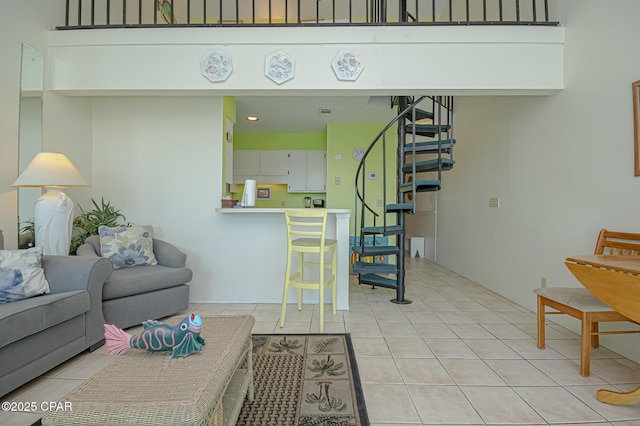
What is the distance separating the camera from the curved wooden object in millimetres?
1604

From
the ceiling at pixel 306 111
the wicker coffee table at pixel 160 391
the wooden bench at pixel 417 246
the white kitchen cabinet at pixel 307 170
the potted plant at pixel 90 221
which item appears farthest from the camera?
the wooden bench at pixel 417 246

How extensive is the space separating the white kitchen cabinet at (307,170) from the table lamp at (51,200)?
376 centimetres

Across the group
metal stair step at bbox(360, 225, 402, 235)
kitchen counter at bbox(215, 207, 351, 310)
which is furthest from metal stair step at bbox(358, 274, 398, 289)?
kitchen counter at bbox(215, 207, 351, 310)

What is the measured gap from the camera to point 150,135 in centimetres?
371

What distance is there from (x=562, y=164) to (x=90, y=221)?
14.9 feet

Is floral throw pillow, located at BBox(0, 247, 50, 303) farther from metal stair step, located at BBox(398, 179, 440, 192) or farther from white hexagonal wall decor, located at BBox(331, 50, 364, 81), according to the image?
metal stair step, located at BBox(398, 179, 440, 192)

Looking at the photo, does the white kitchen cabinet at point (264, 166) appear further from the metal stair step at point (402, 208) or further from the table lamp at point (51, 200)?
the table lamp at point (51, 200)

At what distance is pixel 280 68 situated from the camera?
2857 mm

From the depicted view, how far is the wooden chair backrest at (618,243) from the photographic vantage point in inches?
82.5

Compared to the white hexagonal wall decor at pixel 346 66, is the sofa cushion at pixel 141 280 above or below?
below

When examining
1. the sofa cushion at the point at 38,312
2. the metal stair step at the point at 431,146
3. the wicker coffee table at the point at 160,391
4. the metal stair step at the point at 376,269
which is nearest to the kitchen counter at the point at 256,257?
the metal stair step at the point at 376,269

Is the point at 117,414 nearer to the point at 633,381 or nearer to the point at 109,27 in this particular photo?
the point at 633,381

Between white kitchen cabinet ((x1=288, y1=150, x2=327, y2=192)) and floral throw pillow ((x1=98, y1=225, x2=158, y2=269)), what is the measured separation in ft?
10.6

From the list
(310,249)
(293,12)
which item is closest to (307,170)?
(293,12)
